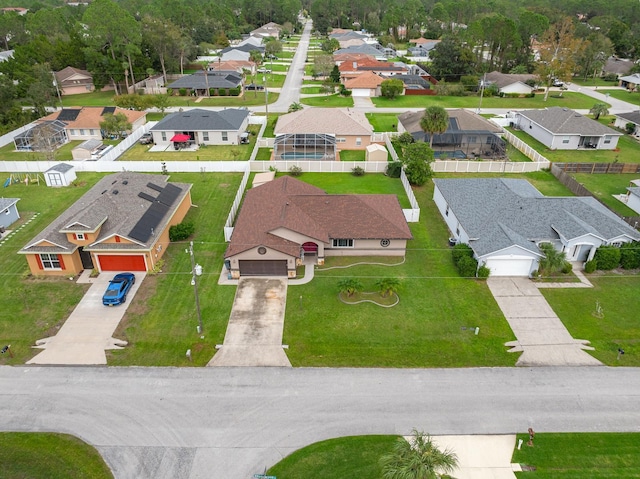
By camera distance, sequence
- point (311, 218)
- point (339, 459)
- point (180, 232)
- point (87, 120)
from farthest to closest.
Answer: point (87, 120) → point (180, 232) → point (311, 218) → point (339, 459)

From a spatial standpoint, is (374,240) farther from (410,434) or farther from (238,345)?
(410,434)

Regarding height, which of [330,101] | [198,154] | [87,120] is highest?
[87,120]

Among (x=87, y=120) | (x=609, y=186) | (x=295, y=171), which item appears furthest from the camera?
(x=87, y=120)

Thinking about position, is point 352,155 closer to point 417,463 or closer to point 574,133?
point 574,133

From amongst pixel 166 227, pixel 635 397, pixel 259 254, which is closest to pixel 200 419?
pixel 259 254

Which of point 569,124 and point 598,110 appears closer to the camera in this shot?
point 569,124

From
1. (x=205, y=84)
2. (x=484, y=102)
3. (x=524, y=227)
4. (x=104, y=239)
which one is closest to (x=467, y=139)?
(x=524, y=227)

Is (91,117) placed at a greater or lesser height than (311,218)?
greater
